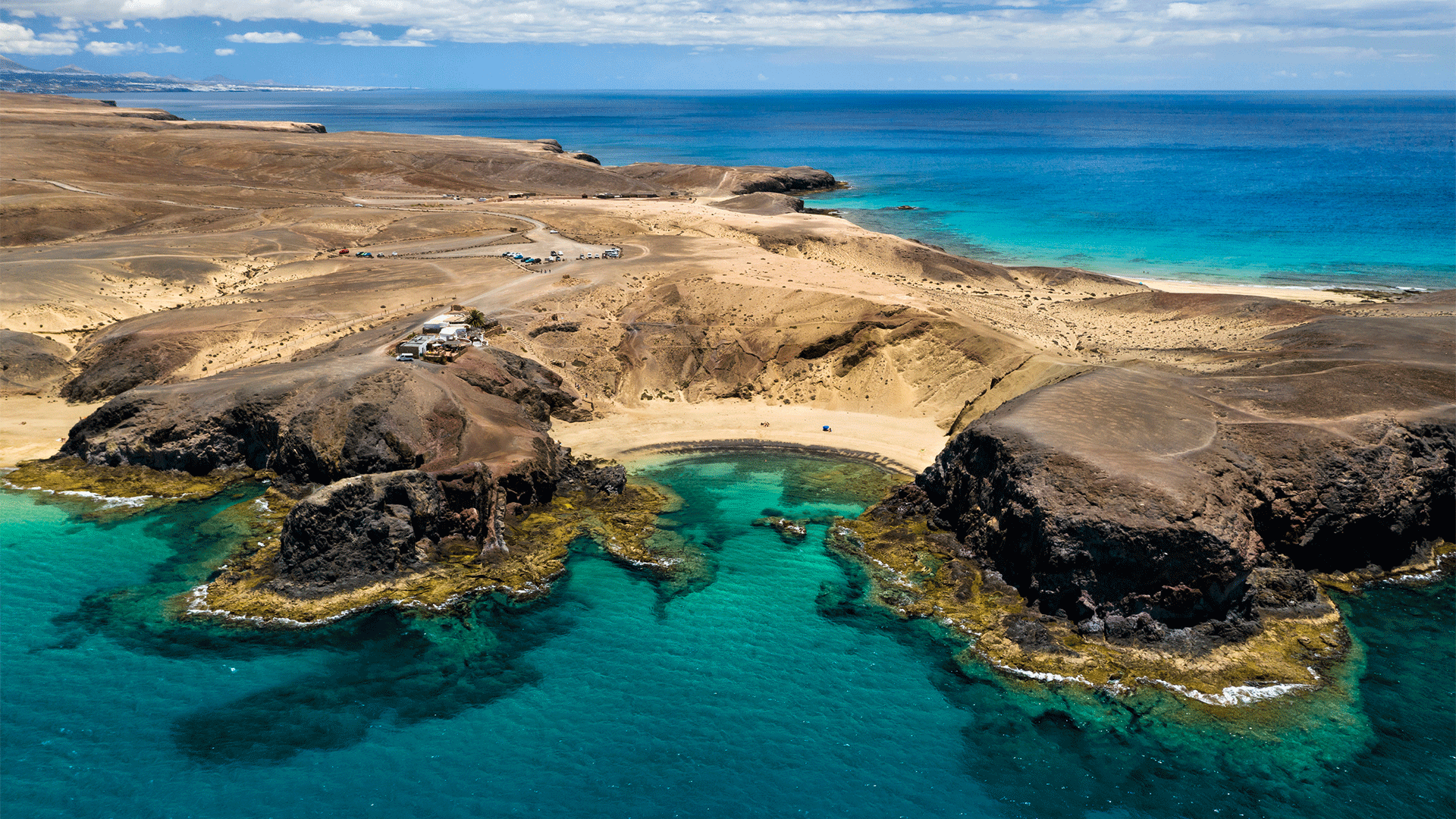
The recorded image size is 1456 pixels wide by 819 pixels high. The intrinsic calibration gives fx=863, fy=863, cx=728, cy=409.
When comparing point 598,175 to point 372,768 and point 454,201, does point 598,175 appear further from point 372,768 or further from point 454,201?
point 372,768

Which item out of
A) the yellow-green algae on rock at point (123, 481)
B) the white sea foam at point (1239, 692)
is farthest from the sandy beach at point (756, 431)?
the white sea foam at point (1239, 692)

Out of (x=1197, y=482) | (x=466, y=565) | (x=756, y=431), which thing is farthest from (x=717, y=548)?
(x=1197, y=482)

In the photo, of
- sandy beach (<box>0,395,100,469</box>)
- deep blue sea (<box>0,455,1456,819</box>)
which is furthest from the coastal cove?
sandy beach (<box>0,395,100,469</box>)

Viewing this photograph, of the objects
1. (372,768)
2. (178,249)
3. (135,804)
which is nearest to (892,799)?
(372,768)

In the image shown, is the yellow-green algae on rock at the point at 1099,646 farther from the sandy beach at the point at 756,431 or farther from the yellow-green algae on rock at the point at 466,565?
the sandy beach at the point at 756,431

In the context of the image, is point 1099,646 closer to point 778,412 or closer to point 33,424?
point 778,412
